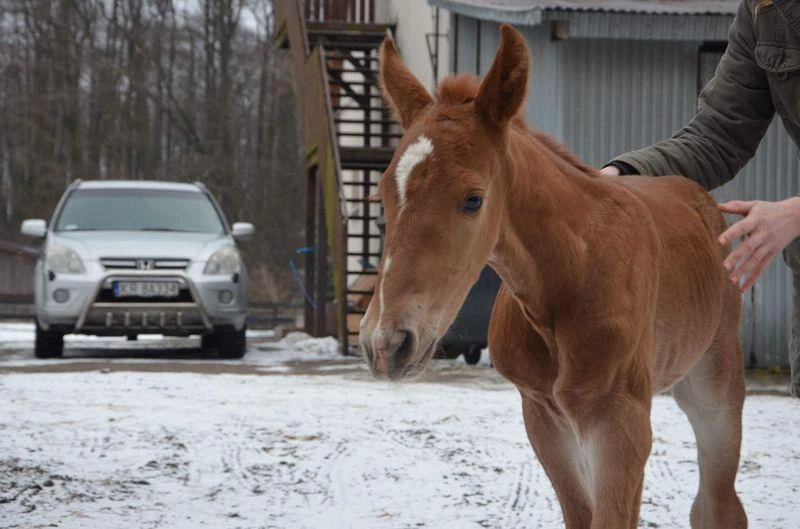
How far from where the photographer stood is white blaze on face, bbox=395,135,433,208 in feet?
10.2

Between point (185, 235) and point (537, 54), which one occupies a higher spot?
point (537, 54)

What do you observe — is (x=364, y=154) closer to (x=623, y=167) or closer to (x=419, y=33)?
(x=419, y=33)

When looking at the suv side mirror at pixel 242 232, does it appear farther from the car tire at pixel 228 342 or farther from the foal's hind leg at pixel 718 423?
the foal's hind leg at pixel 718 423

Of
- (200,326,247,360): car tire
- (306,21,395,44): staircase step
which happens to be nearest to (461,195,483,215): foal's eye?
(200,326,247,360): car tire

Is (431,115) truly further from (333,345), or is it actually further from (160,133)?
(160,133)

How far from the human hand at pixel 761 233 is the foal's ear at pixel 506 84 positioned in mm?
632

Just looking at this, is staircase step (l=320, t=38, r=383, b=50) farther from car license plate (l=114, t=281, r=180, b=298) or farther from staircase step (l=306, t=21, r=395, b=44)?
car license plate (l=114, t=281, r=180, b=298)

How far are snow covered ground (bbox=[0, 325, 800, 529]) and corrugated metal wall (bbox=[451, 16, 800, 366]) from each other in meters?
3.75

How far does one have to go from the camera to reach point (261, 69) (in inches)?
1515

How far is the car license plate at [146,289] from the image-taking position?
1341cm

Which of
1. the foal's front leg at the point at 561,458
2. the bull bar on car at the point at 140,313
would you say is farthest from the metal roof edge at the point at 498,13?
the foal's front leg at the point at 561,458

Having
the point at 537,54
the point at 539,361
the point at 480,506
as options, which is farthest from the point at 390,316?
the point at 537,54

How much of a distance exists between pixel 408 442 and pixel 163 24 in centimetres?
3336

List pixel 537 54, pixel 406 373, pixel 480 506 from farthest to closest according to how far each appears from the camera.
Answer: pixel 537 54, pixel 480 506, pixel 406 373
